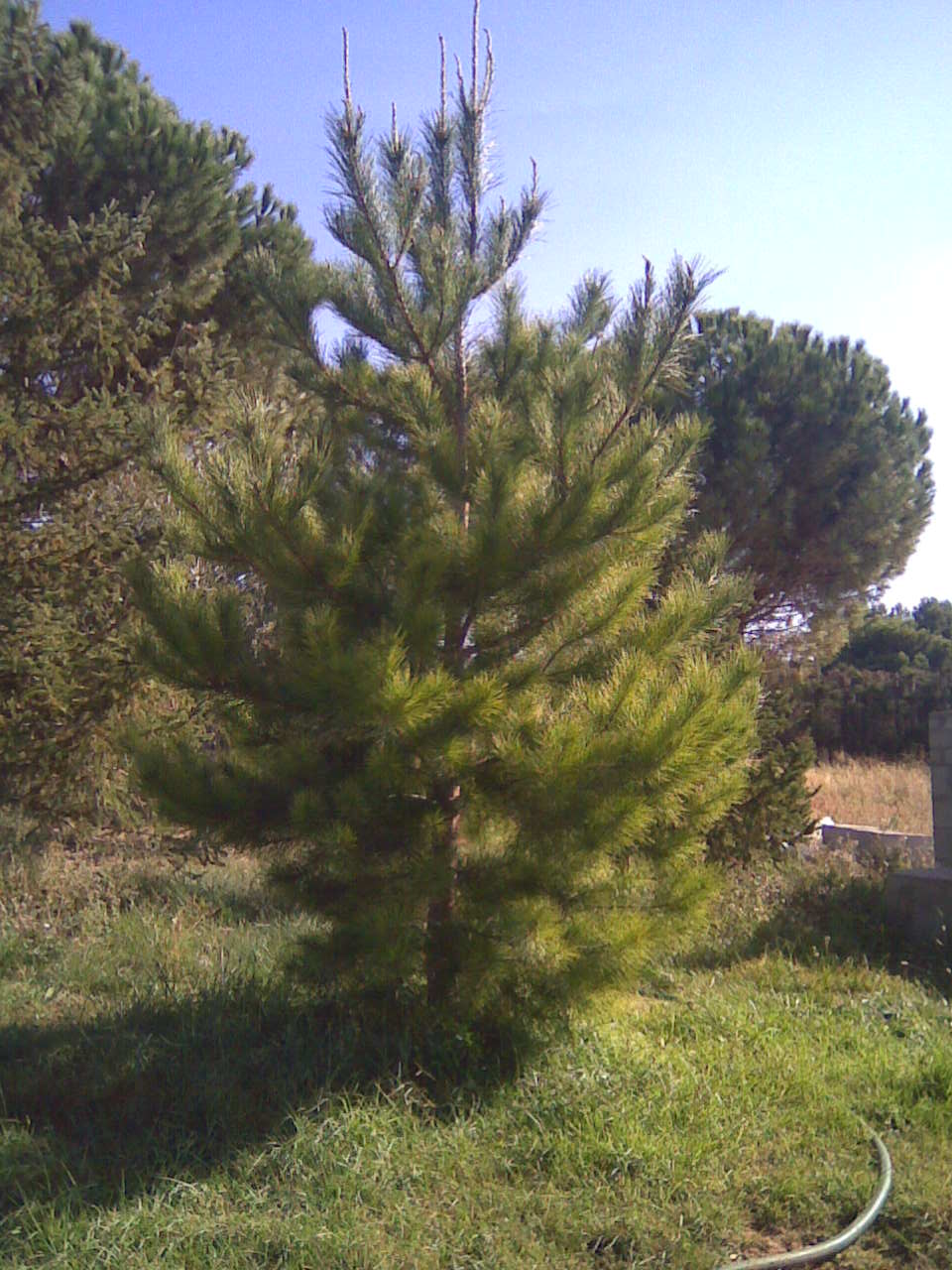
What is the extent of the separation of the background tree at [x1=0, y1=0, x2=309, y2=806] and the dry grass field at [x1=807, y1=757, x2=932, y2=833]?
7985 mm

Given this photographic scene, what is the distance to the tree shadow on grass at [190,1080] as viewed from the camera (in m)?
3.85

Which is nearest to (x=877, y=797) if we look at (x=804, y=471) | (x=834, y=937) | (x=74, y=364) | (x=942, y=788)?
(x=804, y=471)

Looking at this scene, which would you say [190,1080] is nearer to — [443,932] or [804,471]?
[443,932]

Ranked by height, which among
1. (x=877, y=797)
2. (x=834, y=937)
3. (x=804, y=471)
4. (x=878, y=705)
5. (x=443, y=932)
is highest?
(x=804, y=471)

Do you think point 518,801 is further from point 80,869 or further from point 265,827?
point 80,869

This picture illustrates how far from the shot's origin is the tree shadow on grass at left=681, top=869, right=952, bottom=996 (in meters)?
6.74

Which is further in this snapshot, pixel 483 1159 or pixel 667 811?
pixel 667 811

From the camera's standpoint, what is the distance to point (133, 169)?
10.0 m

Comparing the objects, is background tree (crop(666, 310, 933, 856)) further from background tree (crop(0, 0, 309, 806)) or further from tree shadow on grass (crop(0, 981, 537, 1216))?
tree shadow on grass (crop(0, 981, 537, 1216))

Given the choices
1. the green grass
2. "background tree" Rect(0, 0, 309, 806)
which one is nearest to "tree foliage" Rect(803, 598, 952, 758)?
"background tree" Rect(0, 0, 309, 806)

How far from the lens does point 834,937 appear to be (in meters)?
7.12

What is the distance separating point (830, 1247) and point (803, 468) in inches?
521

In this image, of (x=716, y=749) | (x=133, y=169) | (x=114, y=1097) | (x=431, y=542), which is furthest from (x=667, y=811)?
(x=133, y=169)

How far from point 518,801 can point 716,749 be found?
2.57 feet
